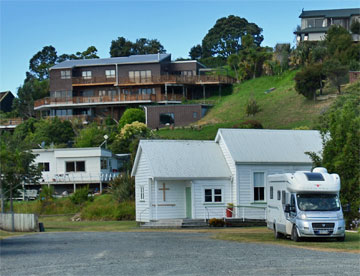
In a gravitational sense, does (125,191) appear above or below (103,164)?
below

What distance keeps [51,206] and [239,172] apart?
18143 mm

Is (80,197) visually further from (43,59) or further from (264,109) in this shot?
(43,59)

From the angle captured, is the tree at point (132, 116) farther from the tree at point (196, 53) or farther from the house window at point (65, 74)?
the tree at point (196, 53)

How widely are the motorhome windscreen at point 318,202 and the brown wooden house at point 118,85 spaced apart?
63.2 meters

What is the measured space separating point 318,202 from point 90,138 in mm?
51096

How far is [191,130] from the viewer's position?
73.6m

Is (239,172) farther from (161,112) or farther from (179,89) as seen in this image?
(179,89)

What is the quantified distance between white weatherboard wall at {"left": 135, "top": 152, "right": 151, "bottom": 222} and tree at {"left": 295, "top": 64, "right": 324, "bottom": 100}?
1461 inches

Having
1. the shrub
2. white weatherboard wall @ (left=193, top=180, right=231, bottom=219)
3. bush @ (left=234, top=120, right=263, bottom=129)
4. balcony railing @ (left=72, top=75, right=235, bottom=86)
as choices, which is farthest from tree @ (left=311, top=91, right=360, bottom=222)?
balcony railing @ (left=72, top=75, right=235, bottom=86)

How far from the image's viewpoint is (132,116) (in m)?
81.2

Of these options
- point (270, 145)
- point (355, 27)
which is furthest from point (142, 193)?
point (355, 27)

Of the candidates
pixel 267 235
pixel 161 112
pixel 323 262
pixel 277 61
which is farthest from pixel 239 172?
pixel 277 61

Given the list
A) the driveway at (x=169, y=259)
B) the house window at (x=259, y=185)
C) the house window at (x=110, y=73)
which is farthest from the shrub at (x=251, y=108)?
the driveway at (x=169, y=259)

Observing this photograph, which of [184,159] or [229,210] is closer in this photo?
[229,210]
